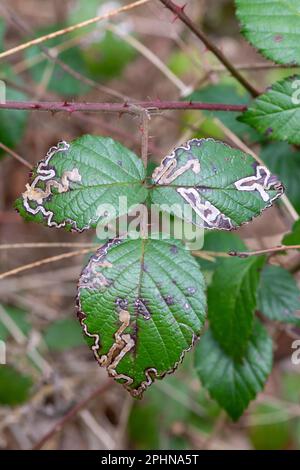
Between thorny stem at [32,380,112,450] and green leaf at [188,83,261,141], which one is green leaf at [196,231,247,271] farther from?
thorny stem at [32,380,112,450]

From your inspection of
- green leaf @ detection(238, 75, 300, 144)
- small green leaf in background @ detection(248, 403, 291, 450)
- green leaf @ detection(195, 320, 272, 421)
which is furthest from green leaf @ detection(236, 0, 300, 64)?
small green leaf in background @ detection(248, 403, 291, 450)

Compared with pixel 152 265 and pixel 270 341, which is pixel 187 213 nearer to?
pixel 152 265

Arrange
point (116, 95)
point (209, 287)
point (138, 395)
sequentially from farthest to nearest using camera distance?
point (116, 95), point (209, 287), point (138, 395)

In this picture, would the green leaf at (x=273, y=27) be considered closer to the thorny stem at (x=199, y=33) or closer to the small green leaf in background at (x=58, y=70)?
the thorny stem at (x=199, y=33)

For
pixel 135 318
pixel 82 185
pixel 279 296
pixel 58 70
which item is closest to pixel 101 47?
pixel 58 70

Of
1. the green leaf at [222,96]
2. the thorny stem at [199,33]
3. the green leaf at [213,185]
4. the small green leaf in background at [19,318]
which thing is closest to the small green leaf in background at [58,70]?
the green leaf at [222,96]
